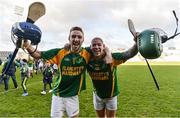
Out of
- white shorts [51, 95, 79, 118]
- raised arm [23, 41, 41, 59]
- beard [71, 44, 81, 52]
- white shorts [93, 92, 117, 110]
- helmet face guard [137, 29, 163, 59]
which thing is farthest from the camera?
white shorts [93, 92, 117, 110]

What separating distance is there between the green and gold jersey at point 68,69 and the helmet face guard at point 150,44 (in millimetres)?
1181

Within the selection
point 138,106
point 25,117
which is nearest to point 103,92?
point 25,117

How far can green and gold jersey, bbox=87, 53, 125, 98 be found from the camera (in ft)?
23.6

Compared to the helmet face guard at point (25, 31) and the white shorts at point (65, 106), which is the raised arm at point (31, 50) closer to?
the helmet face guard at point (25, 31)

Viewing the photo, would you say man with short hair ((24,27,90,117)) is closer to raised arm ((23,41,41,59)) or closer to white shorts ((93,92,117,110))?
raised arm ((23,41,41,59))

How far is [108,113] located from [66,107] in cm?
142

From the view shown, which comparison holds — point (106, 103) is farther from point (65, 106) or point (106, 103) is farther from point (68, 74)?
point (68, 74)

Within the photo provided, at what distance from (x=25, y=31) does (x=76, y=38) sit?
928mm

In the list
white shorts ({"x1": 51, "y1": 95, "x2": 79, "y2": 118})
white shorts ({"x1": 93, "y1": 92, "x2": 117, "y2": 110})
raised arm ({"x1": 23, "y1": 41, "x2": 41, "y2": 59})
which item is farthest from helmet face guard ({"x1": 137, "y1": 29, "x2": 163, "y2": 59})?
raised arm ({"x1": 23, "y1": 41, "x2": 41, "y2": 59})

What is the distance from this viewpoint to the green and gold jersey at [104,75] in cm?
719

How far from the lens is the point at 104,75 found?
7.32 m

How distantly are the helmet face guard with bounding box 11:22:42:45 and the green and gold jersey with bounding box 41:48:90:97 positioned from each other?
496 mm

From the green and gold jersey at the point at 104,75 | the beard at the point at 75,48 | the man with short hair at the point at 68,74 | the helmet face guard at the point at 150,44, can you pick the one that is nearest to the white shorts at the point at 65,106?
the man with short hair at the point at 68,74

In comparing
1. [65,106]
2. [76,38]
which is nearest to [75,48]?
[76,38]
